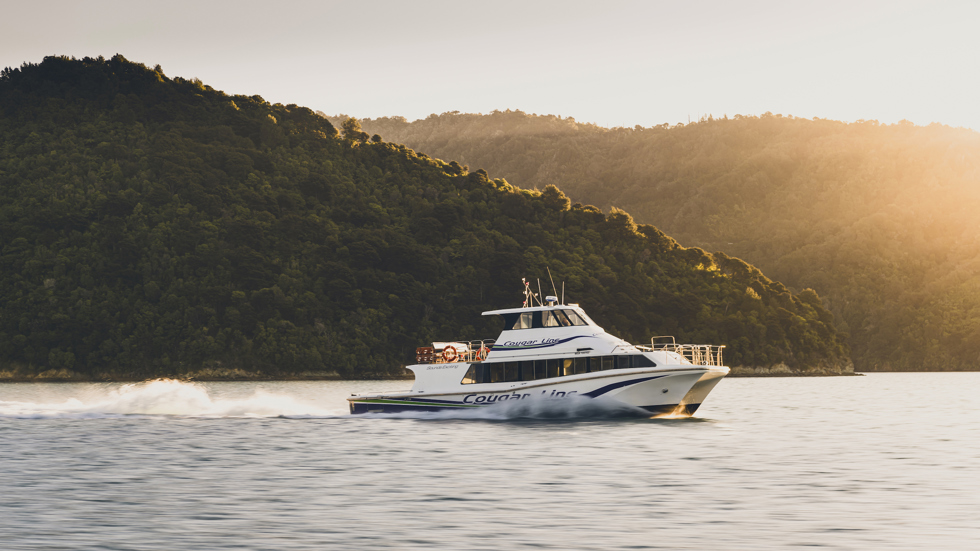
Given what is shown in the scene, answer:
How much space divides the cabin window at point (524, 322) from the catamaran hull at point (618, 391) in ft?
6.99

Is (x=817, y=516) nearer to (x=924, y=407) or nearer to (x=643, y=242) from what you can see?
(x=924, y=407)

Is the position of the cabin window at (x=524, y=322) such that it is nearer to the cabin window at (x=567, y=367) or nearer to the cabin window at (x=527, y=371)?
the cabin window at (x=527, y=371)

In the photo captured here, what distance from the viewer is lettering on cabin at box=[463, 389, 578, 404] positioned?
3061cm

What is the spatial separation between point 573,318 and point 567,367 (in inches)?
→ 72.0

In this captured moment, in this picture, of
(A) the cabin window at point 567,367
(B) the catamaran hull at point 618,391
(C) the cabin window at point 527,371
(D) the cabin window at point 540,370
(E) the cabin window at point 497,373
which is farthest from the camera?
(E) the cabin window at point 497,373

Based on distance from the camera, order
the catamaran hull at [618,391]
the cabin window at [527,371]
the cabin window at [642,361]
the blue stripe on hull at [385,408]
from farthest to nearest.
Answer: the blue stripe on hull at [385,408], the cabin window at [527,371], the cabin window at [642,361], the catamaran hull at [618,391]

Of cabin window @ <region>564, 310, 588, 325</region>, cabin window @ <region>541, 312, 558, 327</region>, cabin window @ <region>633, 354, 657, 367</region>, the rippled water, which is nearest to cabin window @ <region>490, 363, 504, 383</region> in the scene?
the rippled water

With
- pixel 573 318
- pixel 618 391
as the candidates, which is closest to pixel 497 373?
pixel 573 318

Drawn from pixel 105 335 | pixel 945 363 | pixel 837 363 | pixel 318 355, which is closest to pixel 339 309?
pixel 318 355

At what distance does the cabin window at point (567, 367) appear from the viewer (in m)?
30.9

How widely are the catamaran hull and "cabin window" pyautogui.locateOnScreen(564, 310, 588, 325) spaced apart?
2.21 metres

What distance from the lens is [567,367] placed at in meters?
31.0

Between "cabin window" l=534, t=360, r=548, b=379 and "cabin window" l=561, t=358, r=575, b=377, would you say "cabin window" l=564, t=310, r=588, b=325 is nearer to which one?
"cabin window" l=561, t=358, r=575, b=377

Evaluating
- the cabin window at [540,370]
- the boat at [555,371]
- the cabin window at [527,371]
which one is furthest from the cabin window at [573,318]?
the cabin window at [527,371]
